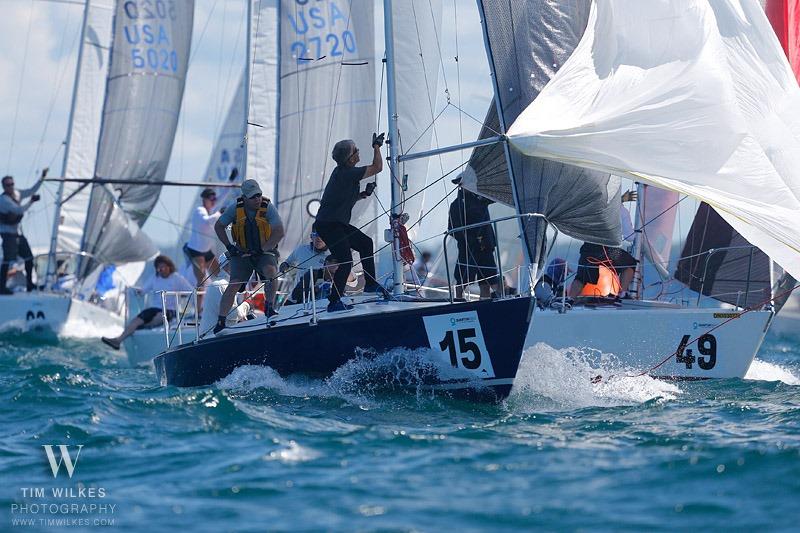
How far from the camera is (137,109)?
747 inches

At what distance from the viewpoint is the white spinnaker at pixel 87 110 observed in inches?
781

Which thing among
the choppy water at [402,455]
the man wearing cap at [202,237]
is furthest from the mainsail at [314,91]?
the choppy water at [402,455]

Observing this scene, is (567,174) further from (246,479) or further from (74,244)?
(74,244)

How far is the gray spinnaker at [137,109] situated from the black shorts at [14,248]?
0.96 metres

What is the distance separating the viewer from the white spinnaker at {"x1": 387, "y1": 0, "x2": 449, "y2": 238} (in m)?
10.2

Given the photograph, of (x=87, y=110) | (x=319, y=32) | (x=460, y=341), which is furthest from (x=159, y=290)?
(x=87, y=110)

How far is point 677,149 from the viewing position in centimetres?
820

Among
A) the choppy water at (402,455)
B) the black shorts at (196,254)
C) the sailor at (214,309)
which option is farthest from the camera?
the black shorts at (196,254)

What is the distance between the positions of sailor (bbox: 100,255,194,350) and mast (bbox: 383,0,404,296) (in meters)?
5.35

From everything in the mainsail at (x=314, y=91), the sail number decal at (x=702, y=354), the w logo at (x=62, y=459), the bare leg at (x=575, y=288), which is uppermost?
the mainsail at (x=314, y=91)

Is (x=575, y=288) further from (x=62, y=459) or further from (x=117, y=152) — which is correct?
(x=117, y=152)

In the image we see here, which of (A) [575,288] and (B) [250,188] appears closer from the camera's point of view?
(B) [250,188]

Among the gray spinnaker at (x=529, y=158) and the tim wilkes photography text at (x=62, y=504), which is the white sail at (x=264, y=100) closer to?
the gray spinnaker at (x=529, y=158)

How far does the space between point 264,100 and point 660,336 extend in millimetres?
6984
